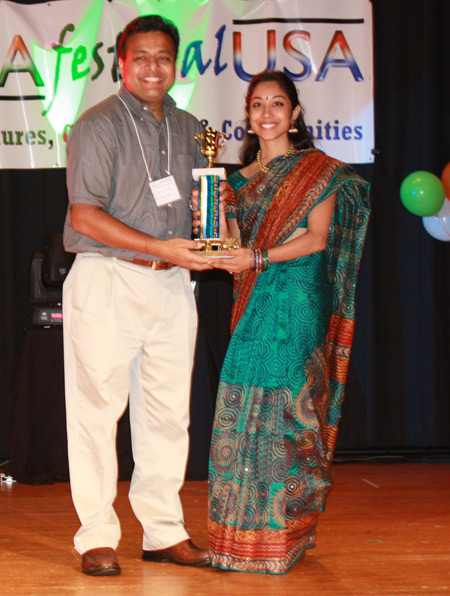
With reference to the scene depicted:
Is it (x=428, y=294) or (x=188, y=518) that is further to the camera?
(x=428, y=294)

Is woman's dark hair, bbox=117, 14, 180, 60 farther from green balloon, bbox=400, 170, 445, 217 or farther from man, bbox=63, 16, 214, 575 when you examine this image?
green balloon, bbox=400, 170, 445, 217

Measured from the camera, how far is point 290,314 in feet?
8.95

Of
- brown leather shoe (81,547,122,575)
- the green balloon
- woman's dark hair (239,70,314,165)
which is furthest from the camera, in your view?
the green balloon

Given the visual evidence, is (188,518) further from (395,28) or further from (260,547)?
(395,28)

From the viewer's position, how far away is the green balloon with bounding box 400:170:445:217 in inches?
162

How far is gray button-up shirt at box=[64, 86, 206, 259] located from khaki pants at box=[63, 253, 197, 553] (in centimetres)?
12

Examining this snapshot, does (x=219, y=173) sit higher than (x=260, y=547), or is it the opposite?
(x=219, y=173)

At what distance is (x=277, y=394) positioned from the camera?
2688mm

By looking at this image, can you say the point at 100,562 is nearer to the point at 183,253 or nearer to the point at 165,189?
the point at 183,253

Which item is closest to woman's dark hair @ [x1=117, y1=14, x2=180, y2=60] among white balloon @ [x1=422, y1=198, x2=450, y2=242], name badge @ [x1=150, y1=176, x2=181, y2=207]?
name badge @ [x1=150, y1=176, x2=181, y2=207]


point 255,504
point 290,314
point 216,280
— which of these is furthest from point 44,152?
point 255,504

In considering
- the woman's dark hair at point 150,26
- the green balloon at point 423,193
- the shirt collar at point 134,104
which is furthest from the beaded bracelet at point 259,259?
the green balloon at point 423,193

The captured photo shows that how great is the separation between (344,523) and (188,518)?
0.62 metres

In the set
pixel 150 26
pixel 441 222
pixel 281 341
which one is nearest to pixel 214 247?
pixel 281 341
